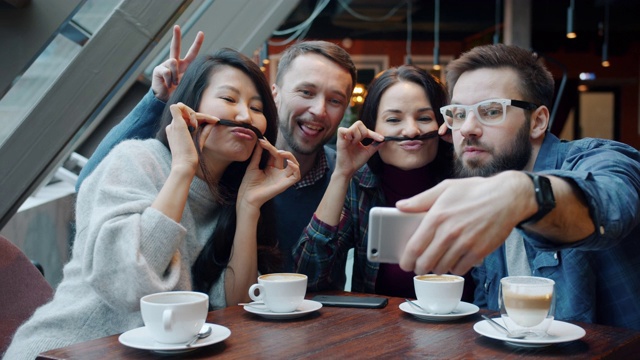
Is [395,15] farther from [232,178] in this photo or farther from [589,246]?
[589,246]

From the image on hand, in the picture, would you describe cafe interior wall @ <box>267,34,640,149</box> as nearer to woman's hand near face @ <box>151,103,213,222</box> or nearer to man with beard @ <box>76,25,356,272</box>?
man with beard @ <box>76,25,356,272</box>

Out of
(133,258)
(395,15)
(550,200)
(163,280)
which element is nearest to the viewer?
(550,200)

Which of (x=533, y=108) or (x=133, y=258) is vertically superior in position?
(x=533, y=108)

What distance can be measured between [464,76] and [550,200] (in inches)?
42.0

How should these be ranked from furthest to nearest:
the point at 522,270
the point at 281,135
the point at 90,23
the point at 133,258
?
the point at 281,135 < the point at 90,23 < the point at 522,270 < the point at 133,258

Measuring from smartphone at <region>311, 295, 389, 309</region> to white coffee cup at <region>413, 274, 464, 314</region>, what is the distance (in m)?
0.15

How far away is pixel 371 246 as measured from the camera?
126 cm

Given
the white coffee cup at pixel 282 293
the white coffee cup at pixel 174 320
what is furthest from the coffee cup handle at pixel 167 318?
the white coffee cup at pixel 282 293

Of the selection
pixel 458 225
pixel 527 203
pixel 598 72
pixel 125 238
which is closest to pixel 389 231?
pixel 458 225

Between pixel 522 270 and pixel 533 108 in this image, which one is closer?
pixel 522 270

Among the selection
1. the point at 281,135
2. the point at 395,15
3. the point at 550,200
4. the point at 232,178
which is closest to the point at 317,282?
the point at 232,178

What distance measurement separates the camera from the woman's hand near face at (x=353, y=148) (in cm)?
221

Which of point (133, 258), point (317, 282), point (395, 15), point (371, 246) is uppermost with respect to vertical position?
point (395, 15)

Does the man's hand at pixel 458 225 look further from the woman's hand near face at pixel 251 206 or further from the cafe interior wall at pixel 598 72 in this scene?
the cafe interior wall at pixel 598 72
